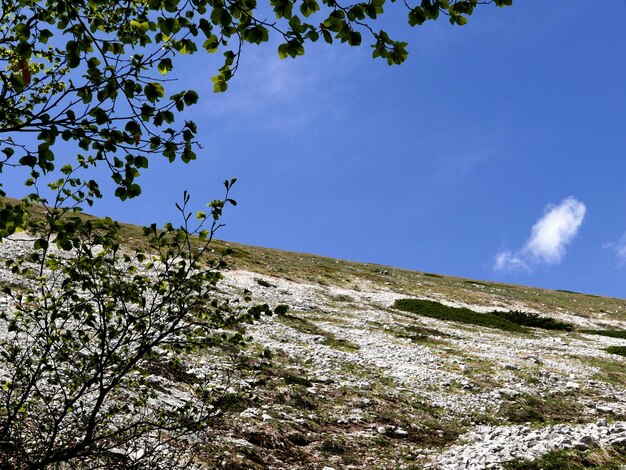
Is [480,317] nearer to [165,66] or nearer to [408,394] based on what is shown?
[408,394]

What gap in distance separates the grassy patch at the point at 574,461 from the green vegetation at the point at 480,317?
100 ft

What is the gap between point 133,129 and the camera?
19.2 ft

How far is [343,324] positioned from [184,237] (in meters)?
26.3

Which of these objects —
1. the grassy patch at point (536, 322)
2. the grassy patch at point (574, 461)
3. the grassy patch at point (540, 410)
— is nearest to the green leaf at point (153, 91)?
the grassy patch at point (574, 461)

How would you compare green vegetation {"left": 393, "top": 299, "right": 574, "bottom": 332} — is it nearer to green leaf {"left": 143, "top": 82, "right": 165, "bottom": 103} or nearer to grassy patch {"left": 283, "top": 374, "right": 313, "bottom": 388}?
grassy patch {"left": 283, "top": 374, "right": 313, "bottom": 388}

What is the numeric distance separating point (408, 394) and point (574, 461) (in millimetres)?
8135

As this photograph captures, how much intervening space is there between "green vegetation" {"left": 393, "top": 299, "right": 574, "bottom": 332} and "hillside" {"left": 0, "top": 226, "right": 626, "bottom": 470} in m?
0.88

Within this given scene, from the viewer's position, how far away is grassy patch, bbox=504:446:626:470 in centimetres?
1098

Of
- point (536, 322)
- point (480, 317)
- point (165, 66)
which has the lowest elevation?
point (165, 66)

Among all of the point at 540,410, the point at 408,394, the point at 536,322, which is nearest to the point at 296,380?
the point at 408,394

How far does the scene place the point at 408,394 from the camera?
61.9 feet

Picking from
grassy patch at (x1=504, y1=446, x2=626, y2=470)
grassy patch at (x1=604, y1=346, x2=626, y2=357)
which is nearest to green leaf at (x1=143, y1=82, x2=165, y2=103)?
grassy patch at (x1=504, y1=446, x2=626, y2=470)

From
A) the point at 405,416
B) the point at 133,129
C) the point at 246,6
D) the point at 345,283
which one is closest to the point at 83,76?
the point at 133,129

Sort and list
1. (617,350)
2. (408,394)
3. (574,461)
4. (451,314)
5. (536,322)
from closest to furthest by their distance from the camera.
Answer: (574,461) → (408,394) → (617,350) → (451,314) → (536,322)
